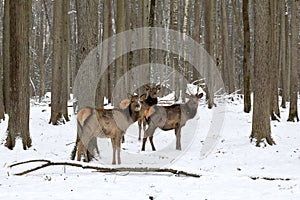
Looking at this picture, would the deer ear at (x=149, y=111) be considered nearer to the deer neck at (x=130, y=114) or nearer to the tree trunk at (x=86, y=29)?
the deer neck at (x=130, y=114)

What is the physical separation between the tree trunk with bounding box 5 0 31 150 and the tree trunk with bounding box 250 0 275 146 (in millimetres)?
6441

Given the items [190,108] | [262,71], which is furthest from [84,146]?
[262,71]

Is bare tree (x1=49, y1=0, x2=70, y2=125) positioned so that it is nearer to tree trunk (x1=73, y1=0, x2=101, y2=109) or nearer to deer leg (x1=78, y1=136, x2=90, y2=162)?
tree trunk (x1=73, y1=0, x2=101, y2=109)

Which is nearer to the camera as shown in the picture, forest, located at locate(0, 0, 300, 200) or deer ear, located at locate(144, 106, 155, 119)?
forest, located at locate(0, 0, 300, 200)

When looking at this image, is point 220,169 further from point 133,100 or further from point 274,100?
point 274,100

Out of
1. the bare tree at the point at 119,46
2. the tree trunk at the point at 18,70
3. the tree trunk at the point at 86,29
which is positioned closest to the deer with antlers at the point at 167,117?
the tree trunk at the point at 86,29

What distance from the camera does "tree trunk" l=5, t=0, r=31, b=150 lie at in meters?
9.54

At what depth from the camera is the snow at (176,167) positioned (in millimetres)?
5203

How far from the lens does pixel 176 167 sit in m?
6.65

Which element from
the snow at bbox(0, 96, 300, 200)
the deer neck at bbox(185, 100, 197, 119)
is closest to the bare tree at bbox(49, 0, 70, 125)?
the snow at bbox(0, 96, 300, 200)

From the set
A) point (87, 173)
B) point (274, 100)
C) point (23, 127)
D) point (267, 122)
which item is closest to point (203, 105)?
point (274, 100)

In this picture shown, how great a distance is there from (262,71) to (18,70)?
266 inches

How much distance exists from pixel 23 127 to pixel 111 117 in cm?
292

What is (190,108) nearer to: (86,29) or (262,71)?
(262,71)
